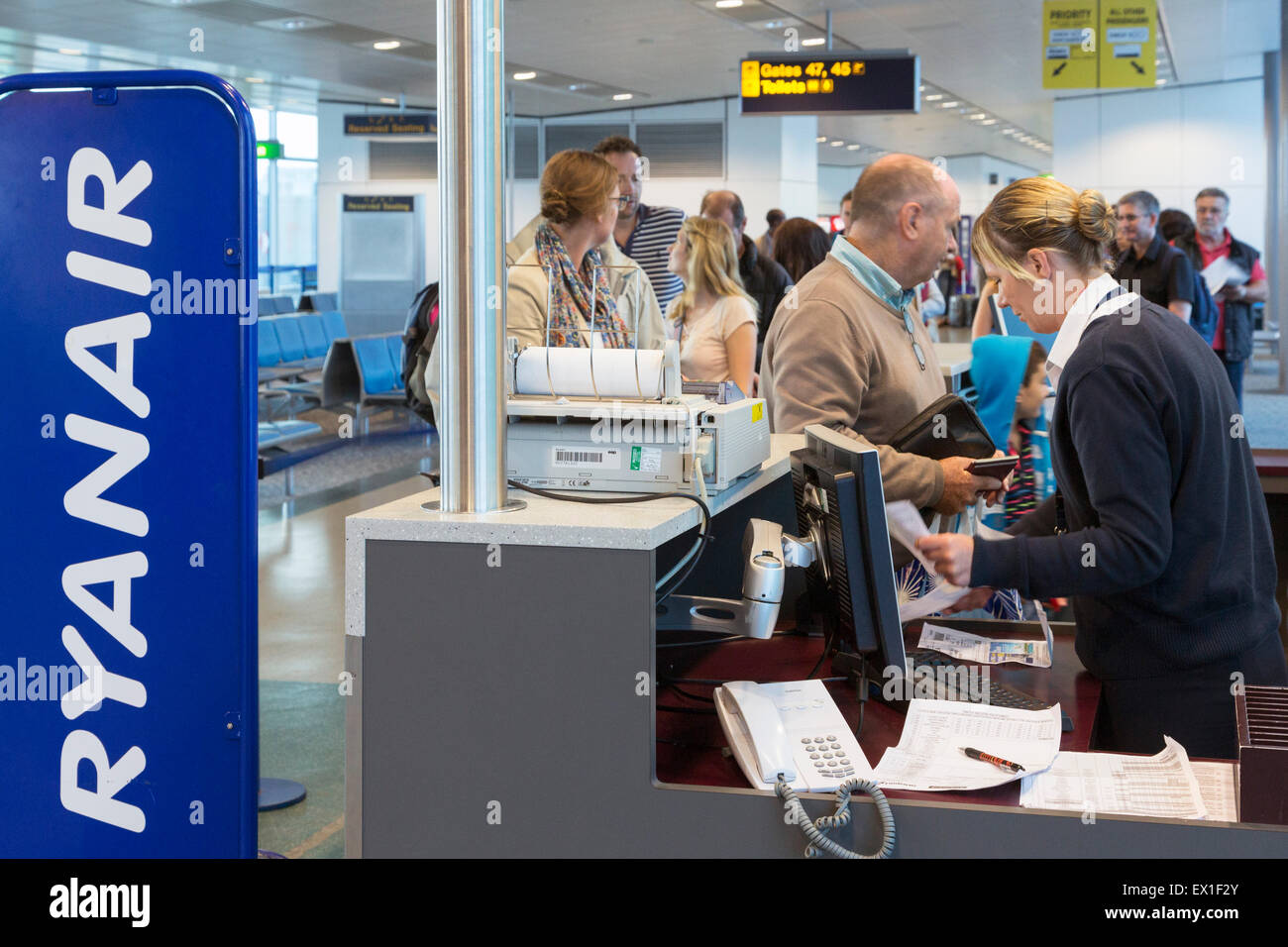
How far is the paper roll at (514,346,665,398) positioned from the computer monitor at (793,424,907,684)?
30 cm

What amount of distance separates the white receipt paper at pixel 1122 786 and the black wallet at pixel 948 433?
34.3 inches

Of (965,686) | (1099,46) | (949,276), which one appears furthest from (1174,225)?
(949,276)

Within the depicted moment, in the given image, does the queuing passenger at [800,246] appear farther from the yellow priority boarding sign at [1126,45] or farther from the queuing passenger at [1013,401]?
the yellow priority boarding sign at [1126,45]

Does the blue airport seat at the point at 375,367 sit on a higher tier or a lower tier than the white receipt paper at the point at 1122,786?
higher

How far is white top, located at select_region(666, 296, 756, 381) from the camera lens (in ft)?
15.4

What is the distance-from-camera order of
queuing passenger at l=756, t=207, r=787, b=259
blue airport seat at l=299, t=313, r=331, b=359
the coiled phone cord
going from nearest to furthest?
the coiled phone cord → queuing passenger at l=756, t=207, r=787, b=259 → blue airport seat at l=299, t=313, r=331, b=359

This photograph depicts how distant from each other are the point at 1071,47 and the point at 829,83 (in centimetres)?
176

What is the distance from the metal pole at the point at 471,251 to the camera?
1.77 meters

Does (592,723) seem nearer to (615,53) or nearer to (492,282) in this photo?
(492,282)

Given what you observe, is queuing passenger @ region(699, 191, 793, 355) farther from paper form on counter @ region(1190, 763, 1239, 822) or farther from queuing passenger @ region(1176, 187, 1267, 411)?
paper form on counter @ region(1190, 763, 1239, 822)

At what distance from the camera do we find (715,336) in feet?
15.5
